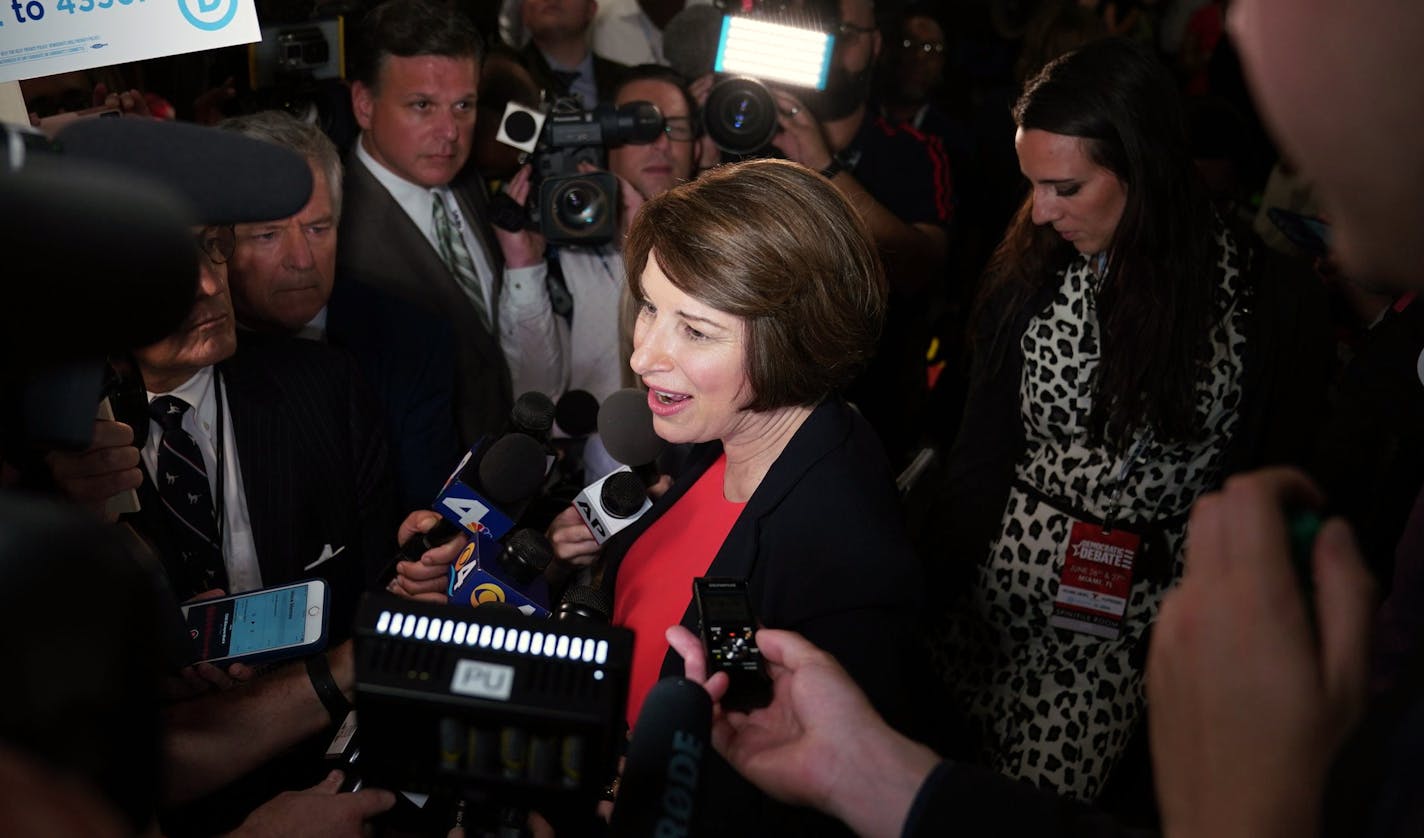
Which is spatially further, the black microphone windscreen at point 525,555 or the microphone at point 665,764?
the black microphone windscreen at point 525,555

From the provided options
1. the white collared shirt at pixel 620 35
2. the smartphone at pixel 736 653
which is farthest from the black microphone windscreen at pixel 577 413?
the white collared shirt at pixel 620 35

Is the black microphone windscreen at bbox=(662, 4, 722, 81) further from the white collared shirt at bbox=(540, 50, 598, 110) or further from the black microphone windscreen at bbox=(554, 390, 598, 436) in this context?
the black microphone windscreen at bbox=(554, 390, 598, 436)

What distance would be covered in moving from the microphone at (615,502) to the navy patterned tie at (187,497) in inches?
30.8

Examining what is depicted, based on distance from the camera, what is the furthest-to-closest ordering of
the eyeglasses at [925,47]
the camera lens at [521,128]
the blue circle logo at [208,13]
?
the eyeglasses at [925,47]
the camera lens at [521,128]
the blue circle logo at [208,13]

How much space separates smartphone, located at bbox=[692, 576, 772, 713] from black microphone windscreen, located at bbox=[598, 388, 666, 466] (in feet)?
3.14

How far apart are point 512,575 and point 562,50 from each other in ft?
9.30

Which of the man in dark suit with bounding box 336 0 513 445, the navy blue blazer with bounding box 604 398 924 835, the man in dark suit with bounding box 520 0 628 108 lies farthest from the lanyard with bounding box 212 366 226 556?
the man in dark suit with bounding box 520 0 628 108

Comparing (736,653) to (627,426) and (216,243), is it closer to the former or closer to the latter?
(627,426)

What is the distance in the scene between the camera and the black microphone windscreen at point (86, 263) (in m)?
0.62

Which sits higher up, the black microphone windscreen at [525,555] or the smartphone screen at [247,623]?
the black microphone windscreen at [525,555]

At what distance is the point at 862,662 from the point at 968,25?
17.6 ft

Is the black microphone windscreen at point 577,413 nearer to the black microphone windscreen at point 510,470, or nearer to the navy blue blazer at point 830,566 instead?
the black microphone windscreen at point 510,470

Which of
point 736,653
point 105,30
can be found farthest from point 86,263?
point 105,30

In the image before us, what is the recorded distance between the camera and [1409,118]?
0.66 metres
